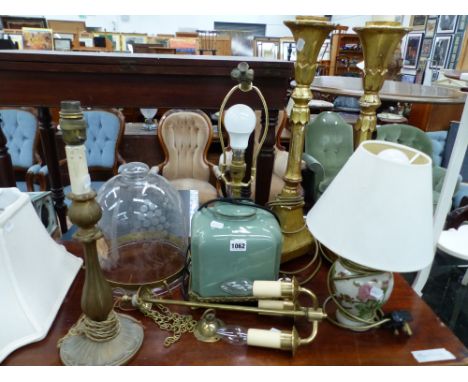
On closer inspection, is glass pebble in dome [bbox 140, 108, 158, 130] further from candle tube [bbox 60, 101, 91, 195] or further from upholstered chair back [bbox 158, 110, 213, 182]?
candle tube [bbox 60, 101, 91, 195]

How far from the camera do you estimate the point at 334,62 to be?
14.5 ft

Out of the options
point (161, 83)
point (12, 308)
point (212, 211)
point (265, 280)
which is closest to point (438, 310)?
point (265, 280)

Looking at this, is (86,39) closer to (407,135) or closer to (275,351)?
(407,135)

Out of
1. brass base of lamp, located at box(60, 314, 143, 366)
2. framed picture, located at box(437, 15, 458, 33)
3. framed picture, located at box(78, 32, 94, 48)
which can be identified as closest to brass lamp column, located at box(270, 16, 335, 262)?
brass base of lamp, located at box(60, 314, 143, 366)

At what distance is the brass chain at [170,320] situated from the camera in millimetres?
621

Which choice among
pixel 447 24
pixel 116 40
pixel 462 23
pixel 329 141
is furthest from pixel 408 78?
pixel 116 40

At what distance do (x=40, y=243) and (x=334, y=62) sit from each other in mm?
Result: 4501

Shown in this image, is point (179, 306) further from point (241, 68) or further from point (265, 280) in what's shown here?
point (241, 68)

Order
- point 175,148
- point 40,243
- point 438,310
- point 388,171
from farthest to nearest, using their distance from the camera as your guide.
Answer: point 175,148
point 438,310
point 40,243
point 388,171

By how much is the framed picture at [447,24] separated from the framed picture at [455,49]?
0.32 feet

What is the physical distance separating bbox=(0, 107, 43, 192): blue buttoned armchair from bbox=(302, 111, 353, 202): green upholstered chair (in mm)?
1577

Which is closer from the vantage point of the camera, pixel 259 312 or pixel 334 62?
pixel 259 312

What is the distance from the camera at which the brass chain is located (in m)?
0.62

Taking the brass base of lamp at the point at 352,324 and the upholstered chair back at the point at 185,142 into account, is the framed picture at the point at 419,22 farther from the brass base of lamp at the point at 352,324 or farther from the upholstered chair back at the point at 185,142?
the brass base of lamp at the point at 352,324
